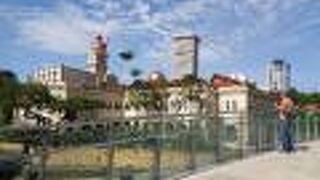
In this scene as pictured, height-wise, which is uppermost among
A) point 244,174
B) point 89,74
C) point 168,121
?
point 89,74

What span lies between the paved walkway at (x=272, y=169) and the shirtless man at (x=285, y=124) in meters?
0.33

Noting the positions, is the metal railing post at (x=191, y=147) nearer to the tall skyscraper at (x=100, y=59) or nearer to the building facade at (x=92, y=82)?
the building facade at (x=92, y=82)

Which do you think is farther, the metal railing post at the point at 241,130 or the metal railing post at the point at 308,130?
the metal railing post at the point at 308,130

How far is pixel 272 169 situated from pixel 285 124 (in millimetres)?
4214

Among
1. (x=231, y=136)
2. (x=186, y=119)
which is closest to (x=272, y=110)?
(x=231, y=136)

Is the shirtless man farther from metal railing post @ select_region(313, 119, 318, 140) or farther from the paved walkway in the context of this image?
metal railing post @ select_region(313, 119, 318, 140)

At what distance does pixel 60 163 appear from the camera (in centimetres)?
1372

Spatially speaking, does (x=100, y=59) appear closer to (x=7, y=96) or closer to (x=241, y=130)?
(x=7, y=96)

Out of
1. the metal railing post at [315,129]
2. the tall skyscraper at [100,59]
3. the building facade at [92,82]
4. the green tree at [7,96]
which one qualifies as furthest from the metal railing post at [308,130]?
the tall skyscraper at [100,59]

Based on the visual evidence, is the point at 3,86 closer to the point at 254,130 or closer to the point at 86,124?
the point at 254,130

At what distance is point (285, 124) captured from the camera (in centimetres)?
2262

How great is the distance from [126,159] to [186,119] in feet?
14.8

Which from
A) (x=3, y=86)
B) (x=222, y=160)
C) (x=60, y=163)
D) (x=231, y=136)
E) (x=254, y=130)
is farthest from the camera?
(x=3, y=86)

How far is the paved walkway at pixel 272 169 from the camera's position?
17078 millimetres
